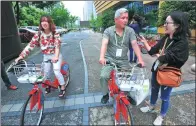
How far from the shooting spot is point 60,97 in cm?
376

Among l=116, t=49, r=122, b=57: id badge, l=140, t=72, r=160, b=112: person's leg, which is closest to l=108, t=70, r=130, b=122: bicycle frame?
l=116, t=49, r=122, b=57: id badge

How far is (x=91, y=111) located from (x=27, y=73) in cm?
128

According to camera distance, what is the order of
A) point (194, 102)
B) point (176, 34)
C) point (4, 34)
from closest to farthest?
point (176, 34)
point (194, 102)
point (4, 34)

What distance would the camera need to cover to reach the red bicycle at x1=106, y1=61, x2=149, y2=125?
227 centimetres

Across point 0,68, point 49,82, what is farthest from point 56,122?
point 0,68

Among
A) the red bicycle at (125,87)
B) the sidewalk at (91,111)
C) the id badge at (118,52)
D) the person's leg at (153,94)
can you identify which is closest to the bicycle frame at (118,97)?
the red bicycle at (125,87)

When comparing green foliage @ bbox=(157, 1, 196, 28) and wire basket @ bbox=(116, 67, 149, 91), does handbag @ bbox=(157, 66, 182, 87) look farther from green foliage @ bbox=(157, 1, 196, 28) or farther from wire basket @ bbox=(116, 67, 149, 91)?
green foliage @ bbox=(157, 1, 196, 28)

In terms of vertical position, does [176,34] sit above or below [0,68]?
above

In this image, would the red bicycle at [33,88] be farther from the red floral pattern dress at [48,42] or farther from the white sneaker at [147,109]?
the white sneaker at [147,109]

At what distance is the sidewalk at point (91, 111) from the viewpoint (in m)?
Result: 2.95

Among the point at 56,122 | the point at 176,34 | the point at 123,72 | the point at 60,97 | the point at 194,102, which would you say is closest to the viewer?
the point at 176,34

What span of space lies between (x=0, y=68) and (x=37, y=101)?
76.4 inches

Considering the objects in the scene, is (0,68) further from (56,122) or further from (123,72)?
(123,72)

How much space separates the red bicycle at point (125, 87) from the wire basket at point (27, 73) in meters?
1.09
